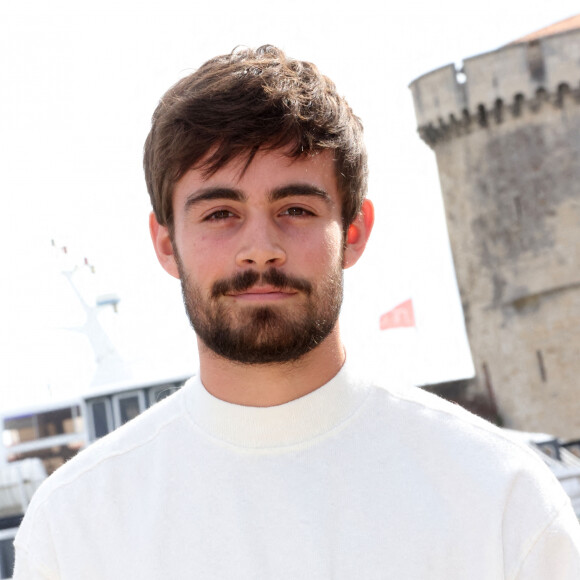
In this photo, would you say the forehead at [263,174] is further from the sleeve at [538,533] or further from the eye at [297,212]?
the sleeve at [538,533]

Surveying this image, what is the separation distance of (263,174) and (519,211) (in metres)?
19.8

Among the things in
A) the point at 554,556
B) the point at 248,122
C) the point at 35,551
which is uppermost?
the point at 248,122

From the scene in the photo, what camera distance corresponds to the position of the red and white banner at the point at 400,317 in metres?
21.7

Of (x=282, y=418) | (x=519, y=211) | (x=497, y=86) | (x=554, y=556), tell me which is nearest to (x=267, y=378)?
(x=282, y=418)

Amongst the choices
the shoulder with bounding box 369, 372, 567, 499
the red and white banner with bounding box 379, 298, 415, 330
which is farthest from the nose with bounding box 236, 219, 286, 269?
the red and white banner with bounding box 379, 298, 415, 330

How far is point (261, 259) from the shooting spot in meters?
1.92

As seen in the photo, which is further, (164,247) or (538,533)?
(164,247)

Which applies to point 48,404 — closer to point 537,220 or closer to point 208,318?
point 537,220

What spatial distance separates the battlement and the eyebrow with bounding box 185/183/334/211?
19.9m

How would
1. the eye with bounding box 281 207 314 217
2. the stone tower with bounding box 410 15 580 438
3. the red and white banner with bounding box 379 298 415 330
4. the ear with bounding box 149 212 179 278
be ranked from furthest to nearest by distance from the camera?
1. the red and white banner with bounding box 379 298 415 330
2. the stone tower with bounding box 410 15 580 438
3. the ear with bounding box 149 212 179 278
4. the eye with bounding box 281 207 314 217

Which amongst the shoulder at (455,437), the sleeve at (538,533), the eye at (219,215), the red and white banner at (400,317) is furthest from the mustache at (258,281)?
the red and white banner at (400,317)

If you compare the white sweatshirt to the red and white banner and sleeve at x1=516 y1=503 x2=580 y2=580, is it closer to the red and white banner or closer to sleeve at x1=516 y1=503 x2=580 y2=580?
sleeve at x1=516 y1=503 x2=580 y2=580

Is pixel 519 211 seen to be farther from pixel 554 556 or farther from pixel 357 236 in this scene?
pixel 554 556

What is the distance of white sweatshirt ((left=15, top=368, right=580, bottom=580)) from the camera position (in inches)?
75.5
